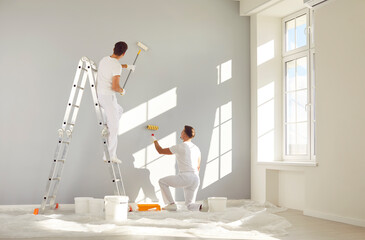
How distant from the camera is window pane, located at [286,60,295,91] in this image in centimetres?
692

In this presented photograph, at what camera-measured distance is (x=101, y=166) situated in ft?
20.1

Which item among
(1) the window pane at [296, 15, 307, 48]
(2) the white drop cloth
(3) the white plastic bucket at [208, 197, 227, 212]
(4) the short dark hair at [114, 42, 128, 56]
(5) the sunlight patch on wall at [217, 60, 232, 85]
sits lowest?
(2) the white drop cloth

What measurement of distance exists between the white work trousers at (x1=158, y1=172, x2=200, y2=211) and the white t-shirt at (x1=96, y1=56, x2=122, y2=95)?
4.75 ft

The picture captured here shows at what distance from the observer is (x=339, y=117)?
5.25m

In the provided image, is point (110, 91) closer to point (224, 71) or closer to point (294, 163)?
point (224, 71)

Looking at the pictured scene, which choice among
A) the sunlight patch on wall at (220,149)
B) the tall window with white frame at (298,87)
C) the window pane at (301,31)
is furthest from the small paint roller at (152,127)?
the window pane at (301,31)

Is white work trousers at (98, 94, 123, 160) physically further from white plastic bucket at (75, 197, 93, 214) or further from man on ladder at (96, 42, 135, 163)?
white plastic bucket at (75, 197, 93, 214)

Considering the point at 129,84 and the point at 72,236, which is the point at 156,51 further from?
the point at 72,236

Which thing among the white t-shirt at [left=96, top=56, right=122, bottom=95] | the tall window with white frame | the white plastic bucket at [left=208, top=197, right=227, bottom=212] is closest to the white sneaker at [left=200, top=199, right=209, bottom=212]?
the white plastic bucket at [left=208, top=197, right=227, bottom=212]

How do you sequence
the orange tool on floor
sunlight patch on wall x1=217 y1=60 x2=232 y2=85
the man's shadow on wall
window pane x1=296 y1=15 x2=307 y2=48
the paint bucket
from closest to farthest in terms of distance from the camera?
the paint bucket
the orange tool on floor
the man's shadow on wall
window pane x1=296 y1=15 x2=307 y2=48
sunlight patch on wall x1=217 y1=60 x2=232 y2=85

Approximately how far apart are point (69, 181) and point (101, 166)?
46 centimetres

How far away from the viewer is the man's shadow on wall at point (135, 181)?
6230 millimetres

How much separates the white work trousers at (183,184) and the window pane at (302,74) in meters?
2.16

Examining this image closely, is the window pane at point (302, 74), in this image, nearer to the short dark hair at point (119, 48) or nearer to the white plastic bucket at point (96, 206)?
the short dark hair at point (119, 48)
